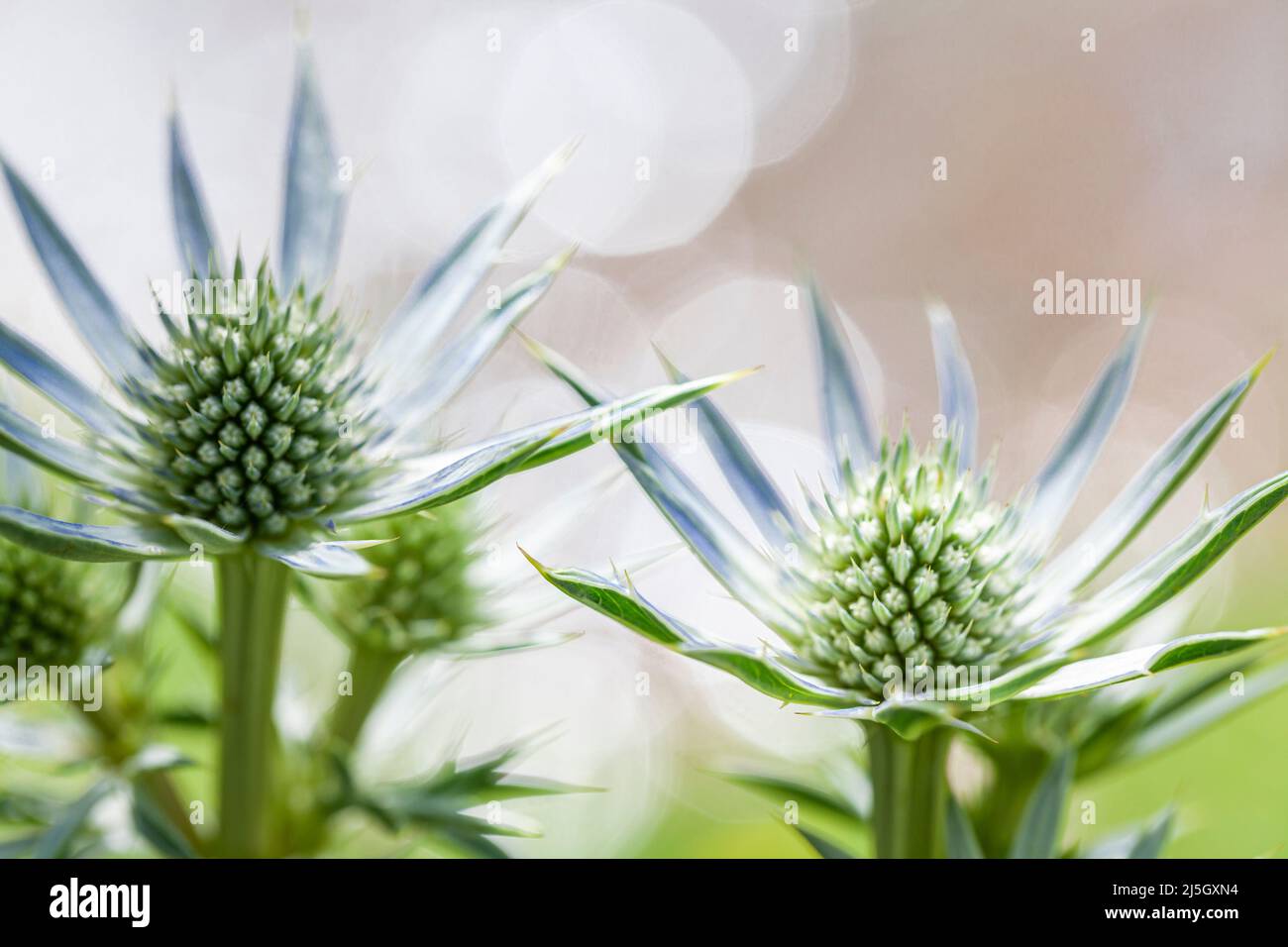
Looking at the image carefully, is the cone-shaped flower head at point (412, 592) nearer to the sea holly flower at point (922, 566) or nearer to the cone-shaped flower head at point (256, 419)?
the cone-shaped flower head at point (256, 419)

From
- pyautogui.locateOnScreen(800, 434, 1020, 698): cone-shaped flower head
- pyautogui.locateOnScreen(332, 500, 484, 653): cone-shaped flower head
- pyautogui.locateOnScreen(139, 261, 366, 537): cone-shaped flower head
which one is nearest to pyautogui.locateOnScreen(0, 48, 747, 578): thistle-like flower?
pyautogui.locateOnScreen(139, 261, 366, 537): cone-shaped flower head

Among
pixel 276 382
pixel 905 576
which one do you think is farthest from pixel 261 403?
pixel 905 576

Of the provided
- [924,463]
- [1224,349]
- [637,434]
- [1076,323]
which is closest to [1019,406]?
[1076,323]

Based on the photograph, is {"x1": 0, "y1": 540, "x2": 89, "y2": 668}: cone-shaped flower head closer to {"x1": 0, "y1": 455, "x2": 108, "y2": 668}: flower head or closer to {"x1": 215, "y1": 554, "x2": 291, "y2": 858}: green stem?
{"x1": 0, "y1": 455, "x2": 108, "y2": 668}: flower head

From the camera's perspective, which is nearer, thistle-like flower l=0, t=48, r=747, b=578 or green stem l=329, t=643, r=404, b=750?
thistle-like flower l=0, t=48, r=747, b=578
